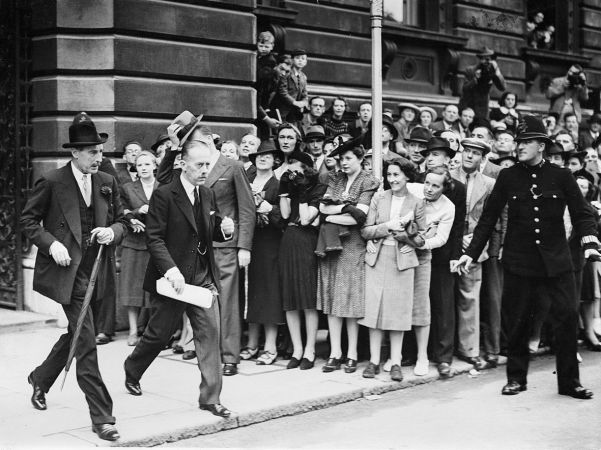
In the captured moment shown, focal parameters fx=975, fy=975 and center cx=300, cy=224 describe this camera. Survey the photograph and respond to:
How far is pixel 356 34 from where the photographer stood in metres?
15.7

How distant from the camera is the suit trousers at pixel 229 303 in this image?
8.88 m

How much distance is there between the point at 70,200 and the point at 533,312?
3.98 meters

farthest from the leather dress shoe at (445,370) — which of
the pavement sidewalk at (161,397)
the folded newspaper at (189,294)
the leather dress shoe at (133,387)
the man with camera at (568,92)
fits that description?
the man with camera at (568,92)

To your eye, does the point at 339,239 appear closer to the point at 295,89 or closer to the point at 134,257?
the point at 134,257

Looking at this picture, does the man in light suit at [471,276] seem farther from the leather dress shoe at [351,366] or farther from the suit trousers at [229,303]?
the suit trousers at [229,303]

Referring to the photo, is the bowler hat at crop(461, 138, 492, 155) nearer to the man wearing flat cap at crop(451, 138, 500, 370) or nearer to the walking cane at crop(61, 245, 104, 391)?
the man wearing flat cap at crop(451, 138, 500, 370)

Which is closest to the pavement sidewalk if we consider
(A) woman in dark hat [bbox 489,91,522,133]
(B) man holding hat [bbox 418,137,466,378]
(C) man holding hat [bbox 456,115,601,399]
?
(B) man holding hat [bbox 418,137,466,378]

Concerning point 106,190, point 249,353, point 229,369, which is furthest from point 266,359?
point 106,190

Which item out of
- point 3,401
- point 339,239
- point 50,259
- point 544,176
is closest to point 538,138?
point 544,176

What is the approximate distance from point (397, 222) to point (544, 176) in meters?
1.36

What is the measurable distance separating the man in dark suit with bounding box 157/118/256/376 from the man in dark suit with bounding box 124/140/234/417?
1.55 metres

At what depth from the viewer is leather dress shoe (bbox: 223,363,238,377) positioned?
344 inches

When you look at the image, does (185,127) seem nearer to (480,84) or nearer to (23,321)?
(23,321)

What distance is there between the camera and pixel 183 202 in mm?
7129
